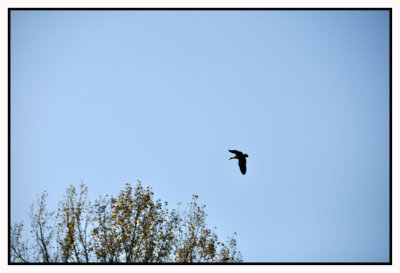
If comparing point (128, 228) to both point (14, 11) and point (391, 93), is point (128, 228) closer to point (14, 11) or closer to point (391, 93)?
point (14, 11)

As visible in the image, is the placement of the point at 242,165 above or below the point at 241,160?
below

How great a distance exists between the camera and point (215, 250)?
15.0m

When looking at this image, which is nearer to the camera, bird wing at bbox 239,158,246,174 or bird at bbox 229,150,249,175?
bird at bbox 229,150,249,175

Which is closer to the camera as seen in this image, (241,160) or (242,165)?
(241,160)

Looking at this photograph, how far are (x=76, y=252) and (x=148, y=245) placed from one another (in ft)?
9.31

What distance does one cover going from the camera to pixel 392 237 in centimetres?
979

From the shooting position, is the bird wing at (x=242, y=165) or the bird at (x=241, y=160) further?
the bird wing at (x=242, y=165)

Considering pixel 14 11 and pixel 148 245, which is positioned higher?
pixel 14 11
